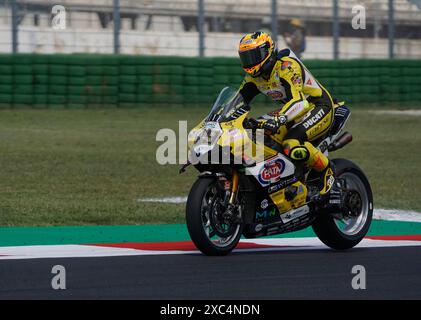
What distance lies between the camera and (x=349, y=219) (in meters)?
8.60

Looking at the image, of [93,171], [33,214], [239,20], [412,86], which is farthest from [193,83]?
[33,214]

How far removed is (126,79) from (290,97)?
1405cm

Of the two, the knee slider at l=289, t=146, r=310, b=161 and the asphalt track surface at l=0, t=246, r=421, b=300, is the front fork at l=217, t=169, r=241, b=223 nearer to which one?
the asphalt track surface at l=0, t=246, r=421, b=300

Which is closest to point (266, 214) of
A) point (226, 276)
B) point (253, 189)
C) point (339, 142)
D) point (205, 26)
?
point (253, 189)

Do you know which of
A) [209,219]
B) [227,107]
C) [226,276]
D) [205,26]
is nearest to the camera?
[226,276]

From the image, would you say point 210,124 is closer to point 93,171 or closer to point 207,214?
point 207,214

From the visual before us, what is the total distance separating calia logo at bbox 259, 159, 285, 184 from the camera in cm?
798

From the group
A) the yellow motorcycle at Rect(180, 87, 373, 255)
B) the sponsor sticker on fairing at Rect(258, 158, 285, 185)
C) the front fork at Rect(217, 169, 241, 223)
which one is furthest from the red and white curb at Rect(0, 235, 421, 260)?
the sponsor sticker on fairing at Rect(258, 158, 285, 185)

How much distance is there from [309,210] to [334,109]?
914 mm

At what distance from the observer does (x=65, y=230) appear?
→ 9609 mm

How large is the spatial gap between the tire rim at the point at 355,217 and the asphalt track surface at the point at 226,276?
0.29 meters

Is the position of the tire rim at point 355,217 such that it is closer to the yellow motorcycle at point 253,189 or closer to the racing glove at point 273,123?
the yellow motorcycle at point 253,189

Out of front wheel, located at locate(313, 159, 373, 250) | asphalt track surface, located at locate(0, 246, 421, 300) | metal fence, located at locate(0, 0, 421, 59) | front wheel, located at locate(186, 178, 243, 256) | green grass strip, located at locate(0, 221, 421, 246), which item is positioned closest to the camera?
asphalt track surface, located at locate(0, 246, 421, 300)

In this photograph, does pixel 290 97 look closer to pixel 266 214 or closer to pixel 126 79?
pixel 266 214
